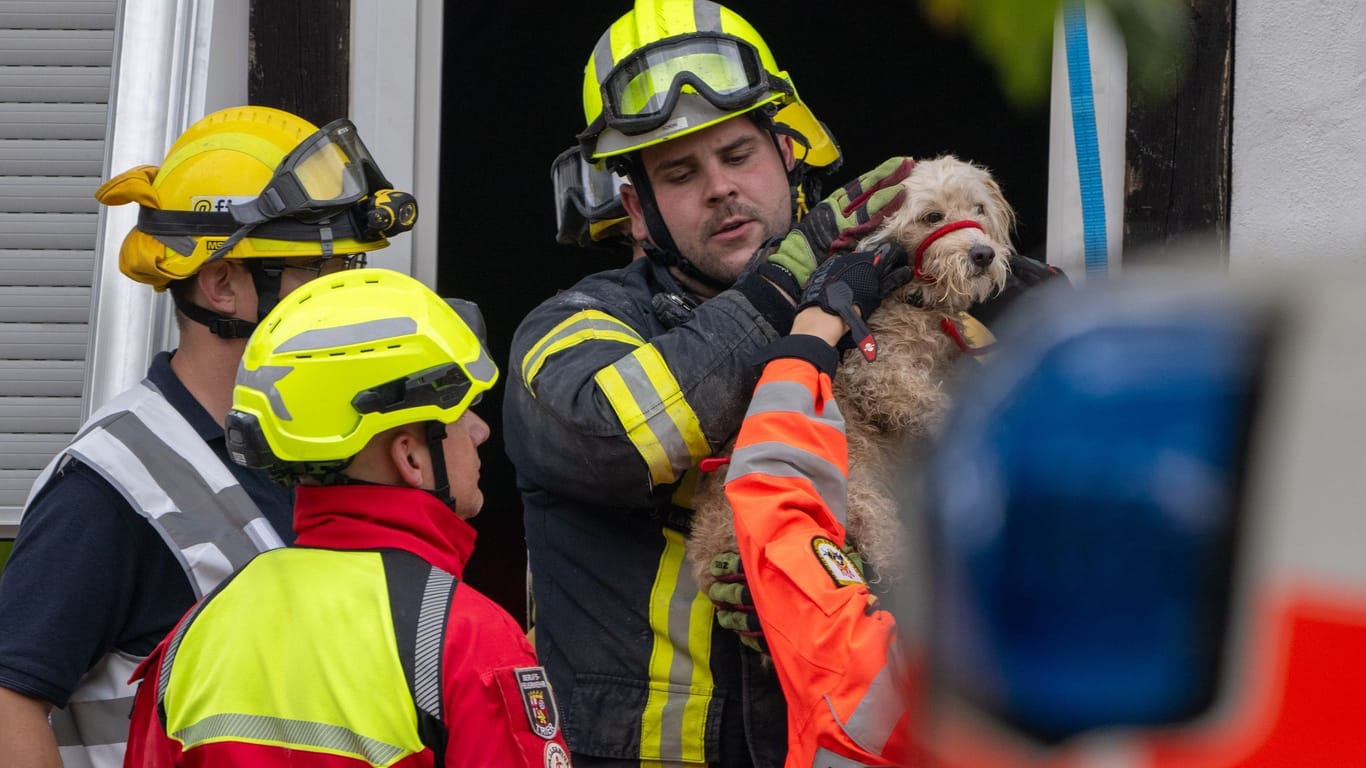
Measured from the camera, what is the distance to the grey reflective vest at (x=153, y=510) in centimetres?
257

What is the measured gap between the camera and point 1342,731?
688 mm

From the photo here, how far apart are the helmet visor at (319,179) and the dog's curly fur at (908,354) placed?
1.05m

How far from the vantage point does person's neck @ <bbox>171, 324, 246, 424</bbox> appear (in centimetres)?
289

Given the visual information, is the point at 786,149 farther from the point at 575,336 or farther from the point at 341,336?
the point at 341,336

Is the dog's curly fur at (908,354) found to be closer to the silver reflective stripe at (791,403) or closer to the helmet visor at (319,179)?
the silver reflective stripe at (791,403)

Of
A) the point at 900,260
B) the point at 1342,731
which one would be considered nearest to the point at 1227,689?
the point at 1342,731

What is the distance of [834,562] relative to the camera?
201cm

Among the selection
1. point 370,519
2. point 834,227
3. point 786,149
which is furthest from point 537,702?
point 786,149

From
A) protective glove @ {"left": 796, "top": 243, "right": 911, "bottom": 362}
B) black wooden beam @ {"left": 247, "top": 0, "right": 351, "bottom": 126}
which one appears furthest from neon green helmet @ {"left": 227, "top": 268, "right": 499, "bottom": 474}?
black wooden beam @ {"left": 247, "top": 0, "right": 351, "bottom": 126}

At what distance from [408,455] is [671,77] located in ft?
3.68

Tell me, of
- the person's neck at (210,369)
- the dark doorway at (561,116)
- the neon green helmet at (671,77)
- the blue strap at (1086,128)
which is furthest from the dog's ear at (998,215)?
the dark doorway at (561,116)

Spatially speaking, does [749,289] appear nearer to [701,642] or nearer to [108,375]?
[701,642]

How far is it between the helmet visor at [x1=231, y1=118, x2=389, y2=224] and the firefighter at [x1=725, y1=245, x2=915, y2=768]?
121 centimetres

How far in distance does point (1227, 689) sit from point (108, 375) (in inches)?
133
